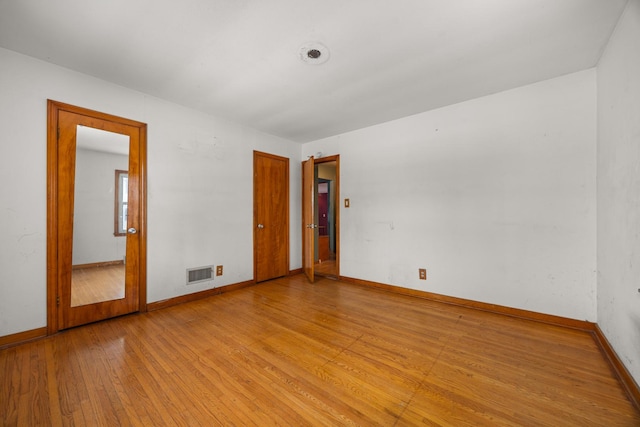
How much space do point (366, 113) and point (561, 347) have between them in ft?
10.7

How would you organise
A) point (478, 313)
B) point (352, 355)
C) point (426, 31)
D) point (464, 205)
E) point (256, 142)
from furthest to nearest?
point (256, 142)
point (464, 205)
point (478, 313)
point (352, 355)
point (426, 31)

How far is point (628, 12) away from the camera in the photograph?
64.8 inches

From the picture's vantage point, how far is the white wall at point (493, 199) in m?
2.43

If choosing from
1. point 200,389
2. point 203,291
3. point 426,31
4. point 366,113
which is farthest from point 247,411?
point 366,113

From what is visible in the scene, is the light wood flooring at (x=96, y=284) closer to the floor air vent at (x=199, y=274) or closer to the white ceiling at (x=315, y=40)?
the floor air vent at (x=199, y=274)

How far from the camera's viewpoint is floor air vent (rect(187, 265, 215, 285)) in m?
3.30

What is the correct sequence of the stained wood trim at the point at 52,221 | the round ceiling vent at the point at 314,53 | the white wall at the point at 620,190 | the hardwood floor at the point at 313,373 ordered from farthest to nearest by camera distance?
the stained wood trim at the point at 52,221 < the round ceiling vent at the point at 314,53 < the white wall at the point at 620,190 < the hardwood floor at the point at 313,373

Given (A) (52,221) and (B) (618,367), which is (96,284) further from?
(B) (618,367)

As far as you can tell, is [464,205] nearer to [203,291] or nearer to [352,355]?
[352,355]

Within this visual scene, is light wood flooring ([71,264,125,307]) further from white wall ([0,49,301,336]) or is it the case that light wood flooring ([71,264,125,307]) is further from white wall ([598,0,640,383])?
white wall ([598,0,640,383])

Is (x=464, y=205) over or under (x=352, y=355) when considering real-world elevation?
over

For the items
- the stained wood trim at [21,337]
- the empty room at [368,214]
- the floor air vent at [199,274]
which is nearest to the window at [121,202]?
the empty room at [368,214]

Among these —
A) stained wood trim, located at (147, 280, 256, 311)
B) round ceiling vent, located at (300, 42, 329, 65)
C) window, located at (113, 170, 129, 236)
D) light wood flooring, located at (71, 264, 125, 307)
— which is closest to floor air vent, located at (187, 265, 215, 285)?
stained wood trim, located at (147, 280, 256, 311)

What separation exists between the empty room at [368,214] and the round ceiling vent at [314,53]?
0.02 meters
